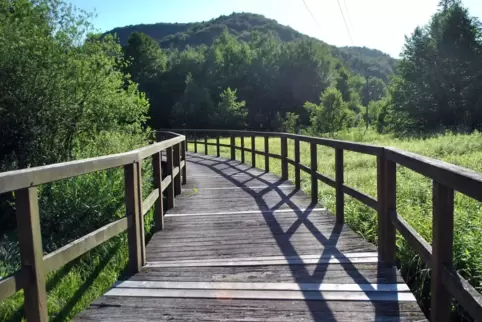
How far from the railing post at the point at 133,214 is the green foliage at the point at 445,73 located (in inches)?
1187

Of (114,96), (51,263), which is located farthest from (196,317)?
(114,96)

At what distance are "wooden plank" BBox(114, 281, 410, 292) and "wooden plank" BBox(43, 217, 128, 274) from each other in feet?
1.64

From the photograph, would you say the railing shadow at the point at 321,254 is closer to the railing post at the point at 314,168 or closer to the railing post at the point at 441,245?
the railing post at the point at 314,168

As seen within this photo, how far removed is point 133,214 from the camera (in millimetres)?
3668

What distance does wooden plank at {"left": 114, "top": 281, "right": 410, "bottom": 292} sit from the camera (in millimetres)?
3183

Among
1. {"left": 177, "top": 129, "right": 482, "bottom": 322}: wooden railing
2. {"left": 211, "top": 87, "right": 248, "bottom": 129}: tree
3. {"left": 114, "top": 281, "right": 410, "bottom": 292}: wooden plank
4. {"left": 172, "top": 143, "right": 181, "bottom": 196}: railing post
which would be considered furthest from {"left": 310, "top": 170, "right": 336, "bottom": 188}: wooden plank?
{"left": 211, "top": 87, "right": 248, "bottom": 129}: tree

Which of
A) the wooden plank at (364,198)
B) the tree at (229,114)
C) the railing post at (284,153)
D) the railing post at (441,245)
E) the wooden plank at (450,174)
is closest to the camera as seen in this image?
the wooden plank at (450,174)

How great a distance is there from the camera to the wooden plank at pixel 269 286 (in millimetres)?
3183

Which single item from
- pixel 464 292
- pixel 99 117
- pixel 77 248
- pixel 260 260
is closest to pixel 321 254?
pixel 260 260

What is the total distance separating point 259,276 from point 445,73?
108 feet

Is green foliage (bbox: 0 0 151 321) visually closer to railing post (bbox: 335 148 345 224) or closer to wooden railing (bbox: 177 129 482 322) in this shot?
railing post (bbox: 335 148 345 224)

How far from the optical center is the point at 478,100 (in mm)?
30031

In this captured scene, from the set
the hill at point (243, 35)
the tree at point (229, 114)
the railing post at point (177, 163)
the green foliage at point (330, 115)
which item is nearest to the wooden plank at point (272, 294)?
the railing post at point (177, 163)

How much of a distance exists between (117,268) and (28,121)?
8.52 m
